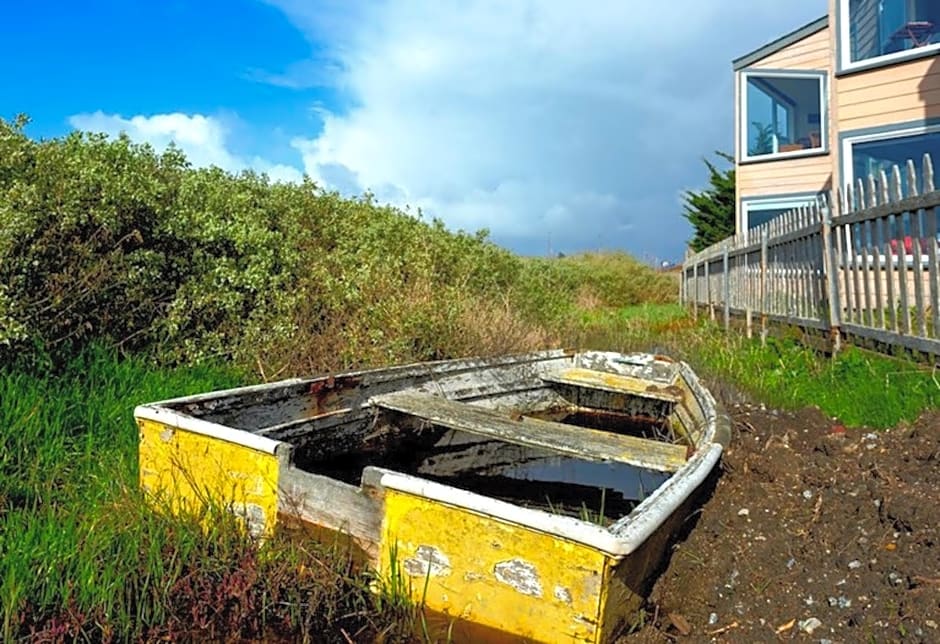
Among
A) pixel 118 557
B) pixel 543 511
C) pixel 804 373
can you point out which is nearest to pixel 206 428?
pixel 118 557

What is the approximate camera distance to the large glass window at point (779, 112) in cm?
1438

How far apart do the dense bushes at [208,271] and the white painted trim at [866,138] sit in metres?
5.53

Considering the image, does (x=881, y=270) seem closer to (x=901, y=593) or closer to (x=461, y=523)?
(x=901, y=593)

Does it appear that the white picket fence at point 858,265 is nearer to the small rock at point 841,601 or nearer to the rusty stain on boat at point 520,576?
the small rock at point 841,601

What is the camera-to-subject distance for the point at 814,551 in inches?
112

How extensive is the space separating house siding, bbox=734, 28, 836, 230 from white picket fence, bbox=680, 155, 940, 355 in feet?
14.7

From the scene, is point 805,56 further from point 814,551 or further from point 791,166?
point 814,551

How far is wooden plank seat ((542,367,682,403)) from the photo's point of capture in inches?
218

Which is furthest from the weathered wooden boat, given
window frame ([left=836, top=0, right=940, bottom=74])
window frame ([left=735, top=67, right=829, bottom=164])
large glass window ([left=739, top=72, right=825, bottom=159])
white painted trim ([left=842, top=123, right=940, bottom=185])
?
large glass window ([left=739, top=72, right=825, bottom=159])

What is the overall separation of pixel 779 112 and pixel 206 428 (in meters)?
14.7

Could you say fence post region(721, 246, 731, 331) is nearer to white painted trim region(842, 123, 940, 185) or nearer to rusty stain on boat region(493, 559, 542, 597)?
white painted trim region(842, 123, 940, 185)

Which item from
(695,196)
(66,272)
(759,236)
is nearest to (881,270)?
(759,236)

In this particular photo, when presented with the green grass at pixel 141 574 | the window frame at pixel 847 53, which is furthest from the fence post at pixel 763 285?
the green grass at pixel 141 574

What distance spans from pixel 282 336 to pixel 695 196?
60.4ft
